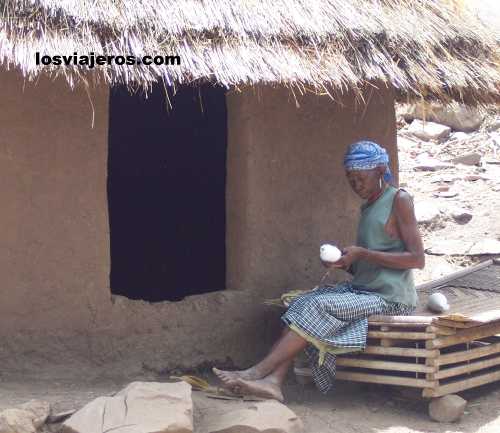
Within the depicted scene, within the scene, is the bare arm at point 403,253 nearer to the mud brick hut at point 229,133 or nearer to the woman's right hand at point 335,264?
the woman's right hand at point 335,264

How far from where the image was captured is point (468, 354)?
15.3ft

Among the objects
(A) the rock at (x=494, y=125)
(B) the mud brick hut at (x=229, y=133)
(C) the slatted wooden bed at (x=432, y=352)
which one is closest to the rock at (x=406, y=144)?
(A) the rock at (x=494, y=125)

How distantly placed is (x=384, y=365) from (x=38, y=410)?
172cm

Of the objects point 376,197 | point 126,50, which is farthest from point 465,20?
point 126,50

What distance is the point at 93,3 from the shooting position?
430cm

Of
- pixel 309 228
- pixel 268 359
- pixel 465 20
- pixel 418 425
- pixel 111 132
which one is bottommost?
pixel 418 425

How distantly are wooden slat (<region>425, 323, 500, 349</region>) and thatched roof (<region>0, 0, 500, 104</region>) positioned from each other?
138 centimetres

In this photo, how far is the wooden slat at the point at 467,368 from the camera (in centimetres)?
446

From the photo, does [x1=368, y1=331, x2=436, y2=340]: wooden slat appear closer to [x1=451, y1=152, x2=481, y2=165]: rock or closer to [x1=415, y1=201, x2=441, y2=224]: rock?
[x1=415, y1=201, x2=441, y2=224]: rock

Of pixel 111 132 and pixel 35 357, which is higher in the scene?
pixel 111 132

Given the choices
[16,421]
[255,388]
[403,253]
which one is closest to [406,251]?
[403,253]

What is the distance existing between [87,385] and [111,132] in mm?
2379

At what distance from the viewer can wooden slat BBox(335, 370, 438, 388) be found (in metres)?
4.39

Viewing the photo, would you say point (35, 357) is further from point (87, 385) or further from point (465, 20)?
point (465, 20)
